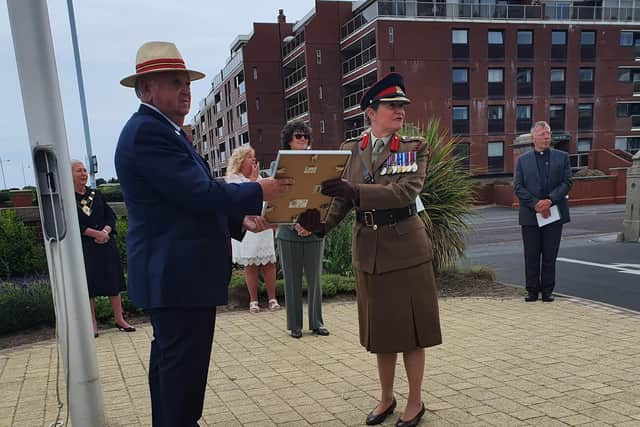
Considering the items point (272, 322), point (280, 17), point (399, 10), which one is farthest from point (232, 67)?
point (272, 322)

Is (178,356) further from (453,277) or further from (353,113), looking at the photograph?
(353,113)

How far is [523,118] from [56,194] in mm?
38318

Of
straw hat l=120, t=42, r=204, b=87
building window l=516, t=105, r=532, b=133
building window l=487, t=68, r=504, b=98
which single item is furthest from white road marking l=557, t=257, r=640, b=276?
building window l=516, t=105, r=532, b=133

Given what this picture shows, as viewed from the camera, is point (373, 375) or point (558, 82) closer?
point (373, 375)

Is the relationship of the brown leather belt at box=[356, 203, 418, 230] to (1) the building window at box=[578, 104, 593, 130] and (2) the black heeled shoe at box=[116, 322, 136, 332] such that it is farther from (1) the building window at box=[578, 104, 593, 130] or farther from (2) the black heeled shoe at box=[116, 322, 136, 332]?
(1) the building window at box=[578, 104, 593, 130]

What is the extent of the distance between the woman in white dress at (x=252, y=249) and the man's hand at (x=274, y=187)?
319 cm

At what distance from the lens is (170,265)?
7.21 feet

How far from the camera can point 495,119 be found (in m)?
35.8

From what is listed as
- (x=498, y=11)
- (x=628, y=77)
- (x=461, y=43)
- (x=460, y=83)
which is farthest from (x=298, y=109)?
(x=628, y=77)

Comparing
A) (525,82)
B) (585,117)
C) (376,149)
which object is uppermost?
(525,82)

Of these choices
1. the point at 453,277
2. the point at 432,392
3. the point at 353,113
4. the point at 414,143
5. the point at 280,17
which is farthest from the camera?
the point at 280,17

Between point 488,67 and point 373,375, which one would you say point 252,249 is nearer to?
point 373,375

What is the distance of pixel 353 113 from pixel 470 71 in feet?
31.1

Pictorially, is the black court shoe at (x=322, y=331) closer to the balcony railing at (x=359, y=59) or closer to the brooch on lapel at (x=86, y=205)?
the brooch on lapel at (x=86, y=205)
